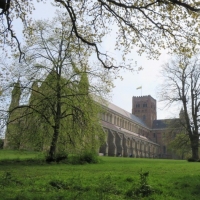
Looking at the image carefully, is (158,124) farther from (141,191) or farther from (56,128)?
(141,191)

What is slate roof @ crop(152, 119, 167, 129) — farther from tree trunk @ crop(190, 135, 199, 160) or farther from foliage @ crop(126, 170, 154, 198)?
foliage @ crop(126, 170, 154, 198)

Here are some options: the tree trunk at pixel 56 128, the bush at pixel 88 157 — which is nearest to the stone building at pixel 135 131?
the bush at pixel 88 157

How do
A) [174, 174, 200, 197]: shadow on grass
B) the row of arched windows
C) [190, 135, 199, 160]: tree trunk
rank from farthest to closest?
the row of arched windows < [190, 135, 199, 160]: tree trunk < [174, 174, 200, 197]: shadow on grass

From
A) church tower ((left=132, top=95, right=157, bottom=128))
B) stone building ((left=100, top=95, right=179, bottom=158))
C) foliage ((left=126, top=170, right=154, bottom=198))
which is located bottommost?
foliage ((left=126, top=170, right=154, bottom=198))

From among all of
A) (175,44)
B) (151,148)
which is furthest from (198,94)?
(151,148)

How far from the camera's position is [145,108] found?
10956 cm

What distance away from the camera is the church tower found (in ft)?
357

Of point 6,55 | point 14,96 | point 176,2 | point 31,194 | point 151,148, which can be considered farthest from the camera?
point 151,148

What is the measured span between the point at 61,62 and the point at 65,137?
237 inches

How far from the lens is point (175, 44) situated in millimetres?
9734

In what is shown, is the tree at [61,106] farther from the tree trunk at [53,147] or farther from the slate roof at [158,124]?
the slate roof at [158,124]

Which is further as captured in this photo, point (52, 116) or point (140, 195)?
point (52, 116)

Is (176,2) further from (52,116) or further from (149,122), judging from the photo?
(149,122)

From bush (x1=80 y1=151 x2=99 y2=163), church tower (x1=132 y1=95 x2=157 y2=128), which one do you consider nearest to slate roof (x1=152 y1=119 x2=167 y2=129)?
church tower (x1=132 y1=95 x2=157 y2=128)
